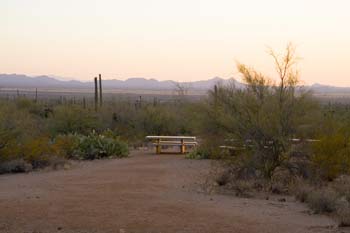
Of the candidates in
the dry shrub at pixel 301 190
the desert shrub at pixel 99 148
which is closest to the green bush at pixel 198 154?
the desert shrub at pixel 99 148

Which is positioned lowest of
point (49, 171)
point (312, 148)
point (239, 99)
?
point (49, 171)

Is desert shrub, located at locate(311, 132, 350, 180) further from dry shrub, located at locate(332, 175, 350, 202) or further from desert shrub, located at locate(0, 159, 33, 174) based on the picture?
desert shrub, located at locate(0, 159, 33, 174)

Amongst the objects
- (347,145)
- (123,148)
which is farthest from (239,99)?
(123,148)

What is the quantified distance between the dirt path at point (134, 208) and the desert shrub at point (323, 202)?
0.33 m

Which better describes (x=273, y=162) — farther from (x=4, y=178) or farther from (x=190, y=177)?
(x=4, y=178)

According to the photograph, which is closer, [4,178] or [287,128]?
[287,128]

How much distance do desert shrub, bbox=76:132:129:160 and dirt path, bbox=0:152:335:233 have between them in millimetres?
7996

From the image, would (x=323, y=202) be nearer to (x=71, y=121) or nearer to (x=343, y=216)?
(x=343, y=216)

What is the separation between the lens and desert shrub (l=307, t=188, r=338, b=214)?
1403cm

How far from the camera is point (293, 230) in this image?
12.0m

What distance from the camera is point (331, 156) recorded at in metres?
19.0

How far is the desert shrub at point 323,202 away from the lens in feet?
46.0

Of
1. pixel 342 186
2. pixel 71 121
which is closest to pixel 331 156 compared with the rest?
pixel 342 186

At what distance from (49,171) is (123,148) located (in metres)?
6.94
